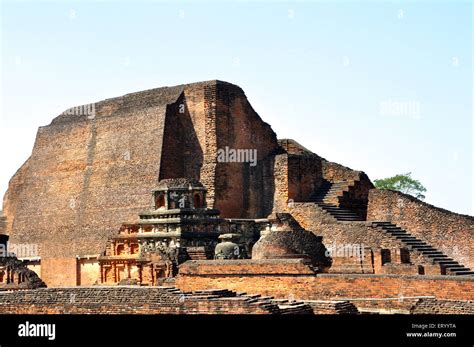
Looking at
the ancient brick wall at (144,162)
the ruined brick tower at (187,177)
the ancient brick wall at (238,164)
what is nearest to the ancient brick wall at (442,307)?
the ruined brick tower at (187,177)

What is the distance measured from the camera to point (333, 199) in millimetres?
26078

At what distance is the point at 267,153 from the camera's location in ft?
94.1

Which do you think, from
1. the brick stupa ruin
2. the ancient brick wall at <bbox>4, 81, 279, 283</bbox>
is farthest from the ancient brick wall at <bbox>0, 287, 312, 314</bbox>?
the ancient brick wall at <bbox>4, 81, 279, 283</bbox>

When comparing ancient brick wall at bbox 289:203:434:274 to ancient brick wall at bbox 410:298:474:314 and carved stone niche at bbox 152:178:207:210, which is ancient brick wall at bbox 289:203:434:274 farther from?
ancient brick wall at bbox 410:298:474:314

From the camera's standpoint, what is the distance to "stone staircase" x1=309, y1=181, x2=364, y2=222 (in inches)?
984

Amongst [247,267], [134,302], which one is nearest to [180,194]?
[247,267]

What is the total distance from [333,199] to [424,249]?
4.68m

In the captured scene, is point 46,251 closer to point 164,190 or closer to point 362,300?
point 164,190

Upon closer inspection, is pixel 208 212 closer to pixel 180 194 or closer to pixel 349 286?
pixel 180 194

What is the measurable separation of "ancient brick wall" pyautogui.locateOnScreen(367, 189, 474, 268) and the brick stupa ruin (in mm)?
40

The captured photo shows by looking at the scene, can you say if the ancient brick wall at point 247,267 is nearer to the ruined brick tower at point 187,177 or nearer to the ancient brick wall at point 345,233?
the ancient brick wall at point 345,233

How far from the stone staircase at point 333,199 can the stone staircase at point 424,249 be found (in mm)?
1670

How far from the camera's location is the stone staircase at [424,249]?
20750 mm
